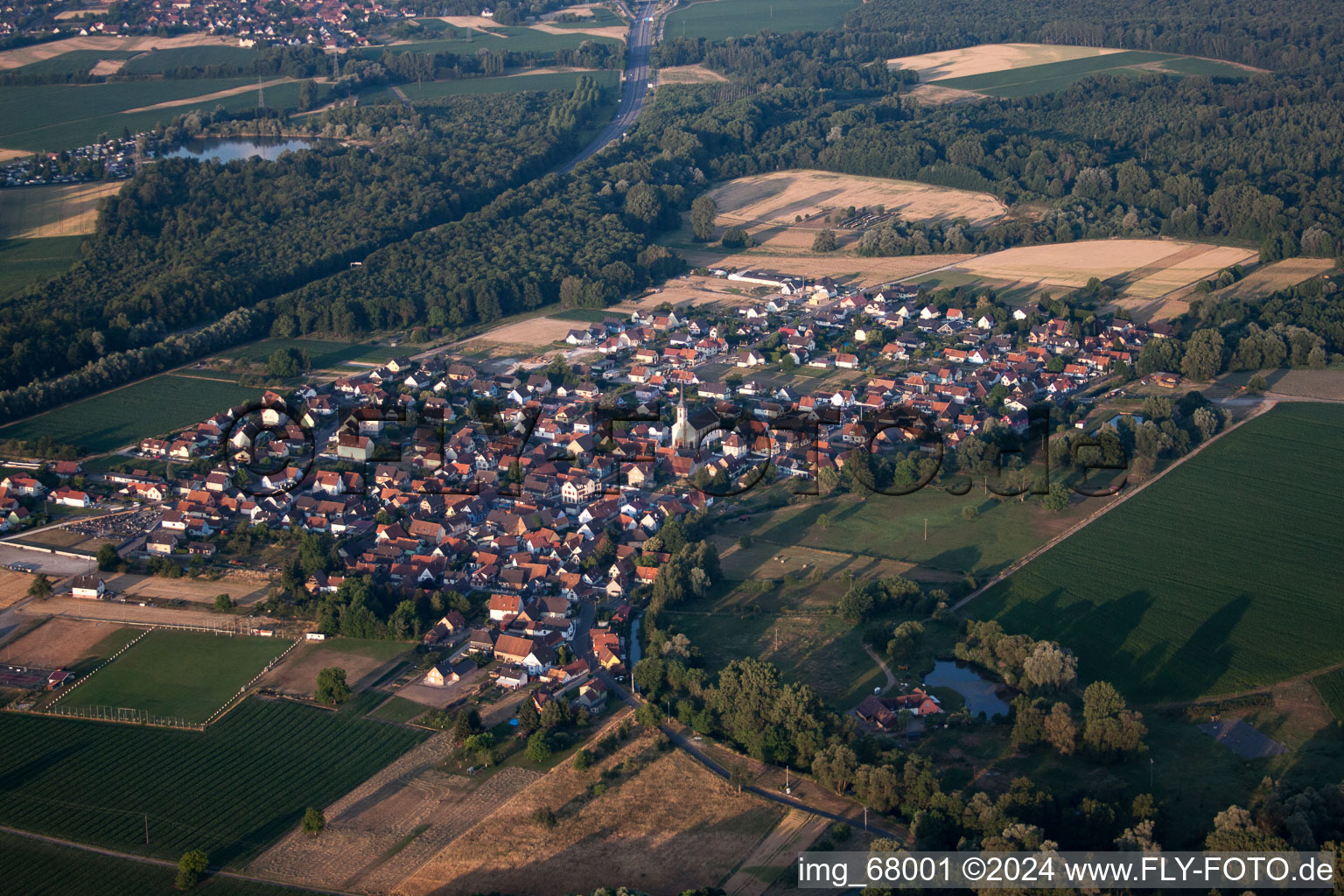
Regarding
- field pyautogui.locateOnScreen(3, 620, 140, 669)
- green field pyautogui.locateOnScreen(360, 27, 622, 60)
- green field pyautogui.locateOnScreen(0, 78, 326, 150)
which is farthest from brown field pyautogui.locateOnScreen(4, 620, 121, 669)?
green field pyautogui.locateOnScreen(360, 27, 622, 60)

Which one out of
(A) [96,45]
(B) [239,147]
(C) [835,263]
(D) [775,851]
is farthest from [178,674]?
(A) [96,45]

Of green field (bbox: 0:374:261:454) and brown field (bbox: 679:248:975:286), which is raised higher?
brown field (bbox: 679:248:975:286)

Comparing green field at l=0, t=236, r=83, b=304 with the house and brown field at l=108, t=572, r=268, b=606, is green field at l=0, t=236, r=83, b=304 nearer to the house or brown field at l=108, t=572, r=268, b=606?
the house

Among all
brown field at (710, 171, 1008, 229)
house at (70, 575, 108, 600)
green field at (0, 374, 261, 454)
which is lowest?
house at (70, 575, 108, 600)

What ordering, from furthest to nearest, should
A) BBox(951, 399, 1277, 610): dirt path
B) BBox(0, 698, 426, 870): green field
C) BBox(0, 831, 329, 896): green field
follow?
BBox(951, 399, 1277, 610): dirt path, BBox(0, 698, 426, 870): green field, BBox(0, 831, 329, 896): green field

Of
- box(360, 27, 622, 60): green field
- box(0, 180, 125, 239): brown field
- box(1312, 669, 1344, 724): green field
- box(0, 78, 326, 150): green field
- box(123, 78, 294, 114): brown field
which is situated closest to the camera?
box(1312, 669, 1344, 724): green field

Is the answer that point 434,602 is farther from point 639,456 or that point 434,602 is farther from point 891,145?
point 891,145

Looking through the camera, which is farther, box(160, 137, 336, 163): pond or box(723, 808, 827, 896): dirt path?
box(160, 137, 336, 163): pond
